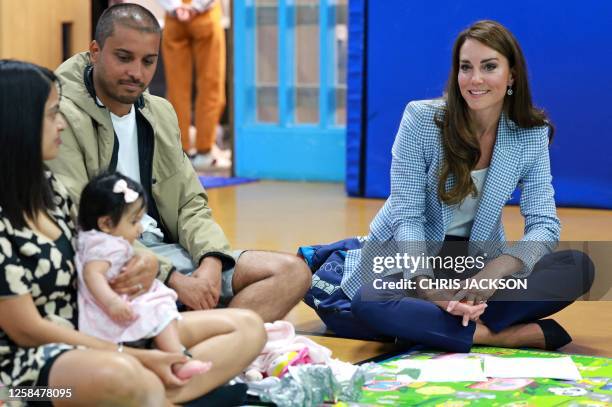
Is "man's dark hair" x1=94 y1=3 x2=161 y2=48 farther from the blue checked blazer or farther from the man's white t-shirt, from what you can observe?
the blue checked blazer

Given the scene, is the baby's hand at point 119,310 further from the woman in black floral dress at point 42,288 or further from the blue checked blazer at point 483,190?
the blue checked blazer at point 483,190

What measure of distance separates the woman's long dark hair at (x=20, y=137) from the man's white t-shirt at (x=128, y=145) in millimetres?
858

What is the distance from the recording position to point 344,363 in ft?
10.3

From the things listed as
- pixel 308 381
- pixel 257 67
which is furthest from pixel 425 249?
pixel 257 67

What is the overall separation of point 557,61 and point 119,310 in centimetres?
444

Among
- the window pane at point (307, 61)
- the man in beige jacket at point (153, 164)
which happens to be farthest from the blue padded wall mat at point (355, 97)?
the man in beige jacket at point (153, 164)

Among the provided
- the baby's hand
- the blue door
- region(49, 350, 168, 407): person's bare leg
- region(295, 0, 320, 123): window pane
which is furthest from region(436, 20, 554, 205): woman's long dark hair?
region(295, 0, 320, 123): window pane

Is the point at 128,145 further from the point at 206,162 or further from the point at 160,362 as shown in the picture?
the point at 206,162

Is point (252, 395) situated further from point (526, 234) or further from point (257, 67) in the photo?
point (257, 67)

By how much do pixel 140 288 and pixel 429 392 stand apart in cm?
83

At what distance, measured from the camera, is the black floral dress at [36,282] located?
2354 millimetres

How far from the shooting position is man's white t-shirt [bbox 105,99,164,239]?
329 centimetres

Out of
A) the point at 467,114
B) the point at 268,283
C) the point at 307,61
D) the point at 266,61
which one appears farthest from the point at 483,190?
the point at 266,61

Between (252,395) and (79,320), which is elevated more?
(79,320)
